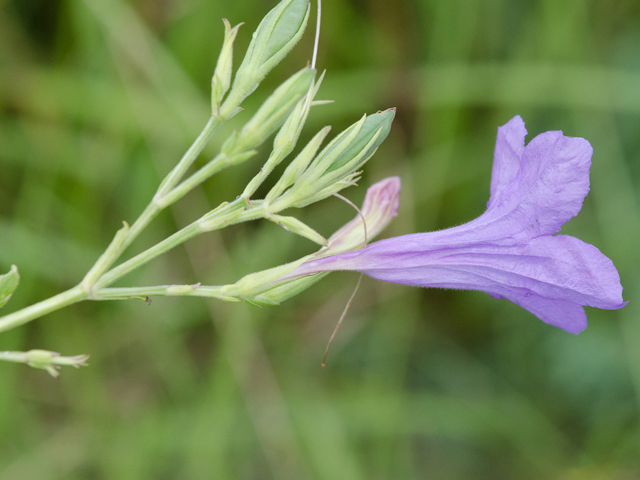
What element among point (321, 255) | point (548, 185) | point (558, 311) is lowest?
point (558, 311)

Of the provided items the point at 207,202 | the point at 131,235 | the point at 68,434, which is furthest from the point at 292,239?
the point at 131,235

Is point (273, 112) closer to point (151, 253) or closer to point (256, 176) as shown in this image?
point (256, 176)

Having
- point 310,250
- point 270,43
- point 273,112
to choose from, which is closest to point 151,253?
point 273,112

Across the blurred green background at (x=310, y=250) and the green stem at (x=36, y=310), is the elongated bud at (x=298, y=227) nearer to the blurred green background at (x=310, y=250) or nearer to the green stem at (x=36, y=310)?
the green stem at (x=36, y=310)

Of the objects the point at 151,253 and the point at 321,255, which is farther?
the point at 321,255

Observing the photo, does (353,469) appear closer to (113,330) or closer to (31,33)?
(113,330)

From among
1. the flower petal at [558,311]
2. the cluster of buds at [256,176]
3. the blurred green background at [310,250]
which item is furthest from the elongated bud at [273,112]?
the blurred green background at [310,250]
